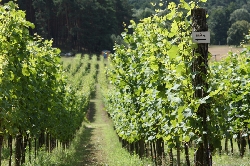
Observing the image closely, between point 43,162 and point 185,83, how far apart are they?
8362 mm

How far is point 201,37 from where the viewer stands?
4797 millimetres

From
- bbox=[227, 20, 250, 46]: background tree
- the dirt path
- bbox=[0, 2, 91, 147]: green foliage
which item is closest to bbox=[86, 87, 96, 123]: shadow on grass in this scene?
the dirt path

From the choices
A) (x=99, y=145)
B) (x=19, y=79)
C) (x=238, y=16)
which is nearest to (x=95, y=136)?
(x=99, y=145)

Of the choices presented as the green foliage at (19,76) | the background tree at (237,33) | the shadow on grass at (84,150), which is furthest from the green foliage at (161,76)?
the background tree at (237,33)

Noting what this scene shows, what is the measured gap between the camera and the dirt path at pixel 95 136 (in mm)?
17806

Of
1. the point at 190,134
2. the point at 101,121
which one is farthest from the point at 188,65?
the point at 101,121

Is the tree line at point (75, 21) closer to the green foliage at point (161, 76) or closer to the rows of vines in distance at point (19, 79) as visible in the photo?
the green foliage at point (161, 76)

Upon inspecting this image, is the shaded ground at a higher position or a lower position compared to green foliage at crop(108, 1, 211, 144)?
lower

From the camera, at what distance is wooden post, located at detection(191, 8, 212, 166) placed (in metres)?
4.88

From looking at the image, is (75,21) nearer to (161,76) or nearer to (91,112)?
(91,112)

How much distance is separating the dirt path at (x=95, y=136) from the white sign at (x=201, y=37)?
10396 mm

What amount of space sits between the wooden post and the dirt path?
981 centimetres

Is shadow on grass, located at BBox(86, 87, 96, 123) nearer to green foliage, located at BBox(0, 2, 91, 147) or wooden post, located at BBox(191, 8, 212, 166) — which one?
green foliage, located at BBox(0, 2, 91, 147)

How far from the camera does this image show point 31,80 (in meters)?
9.88
